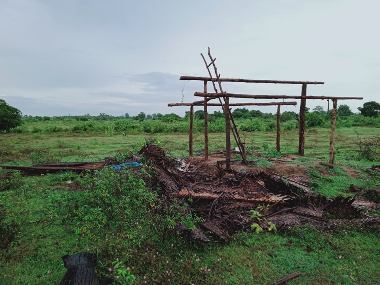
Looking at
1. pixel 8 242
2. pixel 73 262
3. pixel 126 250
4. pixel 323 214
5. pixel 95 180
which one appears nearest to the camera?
pixel 73 262

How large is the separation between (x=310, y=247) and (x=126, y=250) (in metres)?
3.03

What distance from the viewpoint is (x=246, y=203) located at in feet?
24.2

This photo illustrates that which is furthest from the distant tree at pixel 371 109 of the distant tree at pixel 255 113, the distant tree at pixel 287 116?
the distant tree at pixel 255 113

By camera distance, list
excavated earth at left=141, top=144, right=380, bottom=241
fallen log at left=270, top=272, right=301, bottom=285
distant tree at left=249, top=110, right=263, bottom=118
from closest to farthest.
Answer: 1. fallen log at left=270, top=272, right=301, bottom=285
2. excavated earth at left=141, top=144, right=380, bottom=241
3. distant tree at left=249, top=110, right=263, bottom=118

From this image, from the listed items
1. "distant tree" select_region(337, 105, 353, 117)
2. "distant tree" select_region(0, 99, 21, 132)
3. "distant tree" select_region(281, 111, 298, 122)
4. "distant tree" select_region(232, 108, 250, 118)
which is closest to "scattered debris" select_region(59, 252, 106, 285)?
"distant tree" select_region(0, 99, 21, 132)

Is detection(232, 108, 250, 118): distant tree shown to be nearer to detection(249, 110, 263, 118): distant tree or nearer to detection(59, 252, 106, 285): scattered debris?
detection(249, 110, 263, 118): distant tree

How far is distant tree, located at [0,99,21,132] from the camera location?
2700cm

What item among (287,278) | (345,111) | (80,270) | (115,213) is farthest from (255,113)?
(80,270)

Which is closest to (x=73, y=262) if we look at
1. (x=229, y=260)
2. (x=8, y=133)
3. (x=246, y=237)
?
(x=229, y=260)

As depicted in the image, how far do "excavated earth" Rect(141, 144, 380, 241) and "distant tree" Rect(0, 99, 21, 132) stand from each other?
22322 millimetres

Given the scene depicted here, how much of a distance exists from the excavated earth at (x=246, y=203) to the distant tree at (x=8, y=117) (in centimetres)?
2232

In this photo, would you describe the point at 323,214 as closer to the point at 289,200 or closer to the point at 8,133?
the point at 289,200

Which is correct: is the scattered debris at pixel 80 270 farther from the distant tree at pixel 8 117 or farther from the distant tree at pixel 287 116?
the distant tree at pixel 287 116

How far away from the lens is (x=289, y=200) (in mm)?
7410
